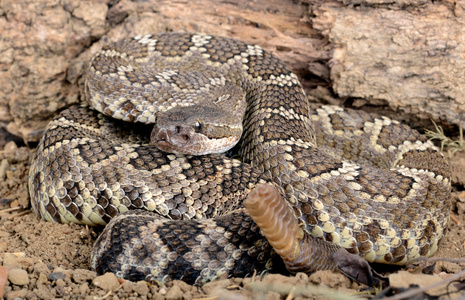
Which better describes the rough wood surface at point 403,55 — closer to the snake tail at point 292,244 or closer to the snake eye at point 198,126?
the snake eye at point 198,126

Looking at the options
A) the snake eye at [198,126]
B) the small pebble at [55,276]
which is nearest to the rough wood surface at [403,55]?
the snake eye at [198,126]

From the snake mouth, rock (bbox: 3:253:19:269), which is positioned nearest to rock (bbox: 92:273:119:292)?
rock (bbox: 3:253:19:269)

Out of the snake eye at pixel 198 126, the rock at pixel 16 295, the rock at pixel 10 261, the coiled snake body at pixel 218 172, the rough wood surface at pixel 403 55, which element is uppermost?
the rough wood surface at pixel 403 55

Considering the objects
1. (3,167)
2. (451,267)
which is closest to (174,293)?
(451,267)

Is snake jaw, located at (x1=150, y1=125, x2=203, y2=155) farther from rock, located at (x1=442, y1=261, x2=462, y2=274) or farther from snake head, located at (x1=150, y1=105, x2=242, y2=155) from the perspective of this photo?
rock, located at (x1=442, y1=261, x2=462, y2=274)

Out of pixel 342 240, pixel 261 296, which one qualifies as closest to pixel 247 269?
pixel 261 296

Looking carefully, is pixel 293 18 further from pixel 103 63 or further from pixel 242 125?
pixel 103 63

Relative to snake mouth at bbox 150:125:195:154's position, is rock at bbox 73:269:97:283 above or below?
below
